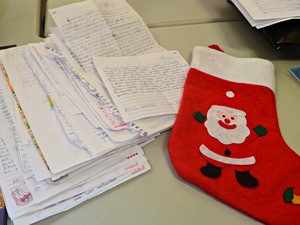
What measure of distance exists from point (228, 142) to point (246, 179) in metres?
0.08

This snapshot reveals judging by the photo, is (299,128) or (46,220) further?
(299,128)

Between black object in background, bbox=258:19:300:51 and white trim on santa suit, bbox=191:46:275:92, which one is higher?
black object in background, bbox=258:19:300:51

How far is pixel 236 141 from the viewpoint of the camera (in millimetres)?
622

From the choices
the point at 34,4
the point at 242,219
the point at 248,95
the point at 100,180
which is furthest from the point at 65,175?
the point at 34,4

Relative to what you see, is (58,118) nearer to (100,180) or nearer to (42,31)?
(100,180)

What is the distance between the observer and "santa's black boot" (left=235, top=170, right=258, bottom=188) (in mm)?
563

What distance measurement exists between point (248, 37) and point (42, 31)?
0.56 metres

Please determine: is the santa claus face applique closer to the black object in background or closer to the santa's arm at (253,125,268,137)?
the santa's arm at (253,125,268,137)

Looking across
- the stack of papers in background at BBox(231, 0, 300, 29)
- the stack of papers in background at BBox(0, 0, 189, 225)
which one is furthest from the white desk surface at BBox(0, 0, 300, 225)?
the stack of papers in background at BBox(231, 0, 300, 29)

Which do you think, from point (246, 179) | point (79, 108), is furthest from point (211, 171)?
point (79, 108)

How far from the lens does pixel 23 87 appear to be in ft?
2.25

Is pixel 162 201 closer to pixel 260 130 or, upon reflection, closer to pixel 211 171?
pixel 211 171

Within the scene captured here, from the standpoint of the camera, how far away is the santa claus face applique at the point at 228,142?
577 millimetres

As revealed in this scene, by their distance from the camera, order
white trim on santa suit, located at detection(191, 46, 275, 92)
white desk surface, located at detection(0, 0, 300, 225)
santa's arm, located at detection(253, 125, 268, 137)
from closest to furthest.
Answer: white desk surface, located at detection(0, 0, 300, 225) → santa's arm, located at detection(253, 125, 268, 137) → white trim on santa suit, located at detection(191, 46, 275, 92)
